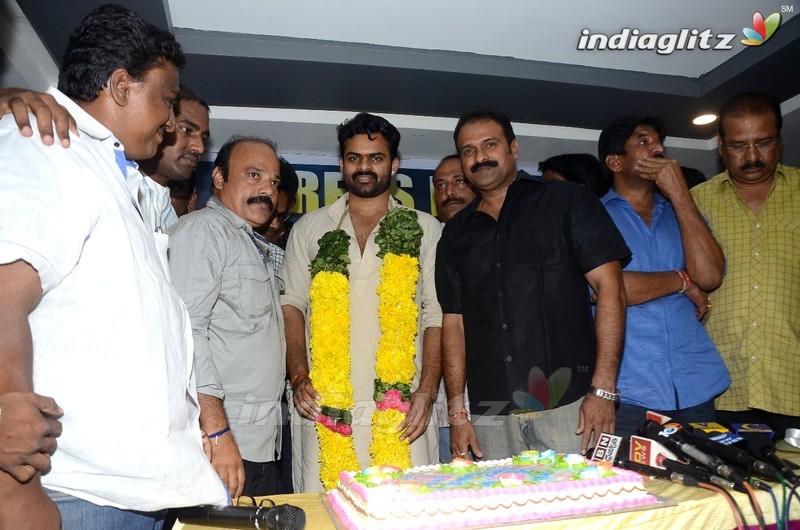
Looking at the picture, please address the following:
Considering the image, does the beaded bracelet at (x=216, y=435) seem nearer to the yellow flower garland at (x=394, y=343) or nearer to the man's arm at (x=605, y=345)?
the yellow flower garland at (x=394, y=343)

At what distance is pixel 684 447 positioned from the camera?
192 cm

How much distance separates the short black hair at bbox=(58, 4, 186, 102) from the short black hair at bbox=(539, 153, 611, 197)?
10.3 feet

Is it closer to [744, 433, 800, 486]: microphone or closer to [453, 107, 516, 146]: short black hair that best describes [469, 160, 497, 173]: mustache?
[453, 107, 516, 146]: short black hair

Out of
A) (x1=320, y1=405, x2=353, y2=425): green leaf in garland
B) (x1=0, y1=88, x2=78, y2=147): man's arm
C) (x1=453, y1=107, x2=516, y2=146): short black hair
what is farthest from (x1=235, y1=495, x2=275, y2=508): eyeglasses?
(x1=453, y1=107, x2=516, y2=146): short black hair

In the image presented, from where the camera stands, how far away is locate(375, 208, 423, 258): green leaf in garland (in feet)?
11.0

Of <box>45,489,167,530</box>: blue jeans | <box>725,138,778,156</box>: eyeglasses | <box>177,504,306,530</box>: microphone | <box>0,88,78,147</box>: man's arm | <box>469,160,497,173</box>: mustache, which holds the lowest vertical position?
<box>177,504,306,530</box>: microphone

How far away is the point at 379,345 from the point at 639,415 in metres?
1.29

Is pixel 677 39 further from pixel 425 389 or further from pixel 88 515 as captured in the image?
pixel 88 515

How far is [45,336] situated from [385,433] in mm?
2077

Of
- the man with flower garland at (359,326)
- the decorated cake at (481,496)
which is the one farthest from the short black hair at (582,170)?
the decorated cake at (481,496)

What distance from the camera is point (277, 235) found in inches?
174

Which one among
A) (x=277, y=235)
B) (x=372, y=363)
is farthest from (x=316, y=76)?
(x=372, y=363)

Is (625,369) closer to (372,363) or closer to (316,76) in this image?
(372,363)

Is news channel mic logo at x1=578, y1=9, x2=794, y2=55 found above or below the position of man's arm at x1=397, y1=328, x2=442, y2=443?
above
